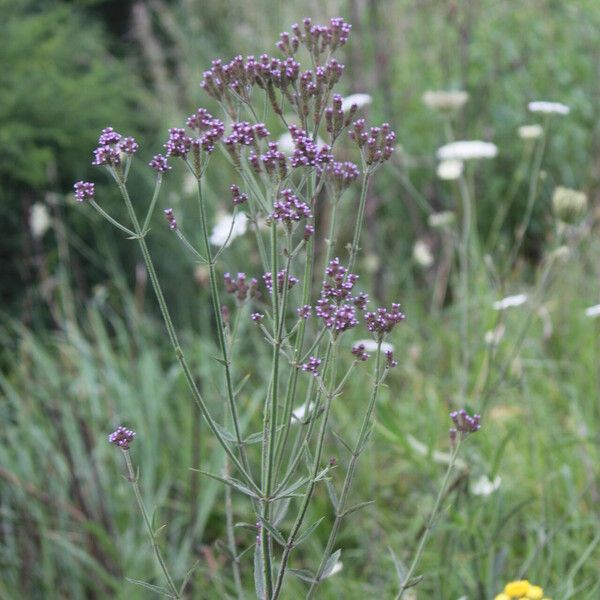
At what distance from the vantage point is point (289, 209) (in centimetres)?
128

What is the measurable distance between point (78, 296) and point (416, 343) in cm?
168

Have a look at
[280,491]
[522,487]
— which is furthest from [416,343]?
[280,491]

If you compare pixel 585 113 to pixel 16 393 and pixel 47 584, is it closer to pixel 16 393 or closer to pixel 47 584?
pixel 16 393

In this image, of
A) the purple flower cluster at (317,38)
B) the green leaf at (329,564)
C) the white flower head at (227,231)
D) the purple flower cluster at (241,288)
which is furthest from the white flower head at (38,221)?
the green leaf at (329,564)

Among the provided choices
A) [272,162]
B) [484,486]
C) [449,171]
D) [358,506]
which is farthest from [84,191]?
[449,171]

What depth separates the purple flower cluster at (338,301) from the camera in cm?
133

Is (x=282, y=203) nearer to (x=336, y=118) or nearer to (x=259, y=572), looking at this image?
(x=336, y=118)

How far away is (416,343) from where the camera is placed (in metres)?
3.98

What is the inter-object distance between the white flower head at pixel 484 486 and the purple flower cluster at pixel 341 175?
0.94 meters

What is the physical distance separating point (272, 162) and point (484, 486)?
4.07ft

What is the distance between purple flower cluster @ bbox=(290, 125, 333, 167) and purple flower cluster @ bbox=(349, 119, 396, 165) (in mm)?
90

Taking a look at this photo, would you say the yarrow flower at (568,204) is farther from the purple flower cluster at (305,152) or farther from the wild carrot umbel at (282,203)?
the purple flower cluster at (305,152)

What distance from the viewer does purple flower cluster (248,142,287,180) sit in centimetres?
129

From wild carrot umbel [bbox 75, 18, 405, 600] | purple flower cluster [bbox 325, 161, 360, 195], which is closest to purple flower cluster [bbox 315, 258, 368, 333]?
wild carrot umbel [bbox 75, 18, 405, 600]
